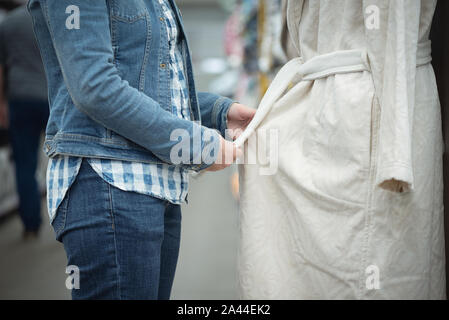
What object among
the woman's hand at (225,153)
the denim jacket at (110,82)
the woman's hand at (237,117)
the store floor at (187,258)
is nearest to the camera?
the denim jacket at (110,82)

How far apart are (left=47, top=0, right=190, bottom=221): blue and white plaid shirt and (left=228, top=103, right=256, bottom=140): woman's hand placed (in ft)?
0.53

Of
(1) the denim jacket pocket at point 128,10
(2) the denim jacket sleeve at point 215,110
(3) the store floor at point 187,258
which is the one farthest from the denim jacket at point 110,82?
(3) the store floor at point 187,258

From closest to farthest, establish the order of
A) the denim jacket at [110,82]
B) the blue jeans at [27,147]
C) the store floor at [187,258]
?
the denim jacket at [110,82]
the store floor at [187,258]
the blue jeans at [27,147]

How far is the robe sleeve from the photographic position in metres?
0.72

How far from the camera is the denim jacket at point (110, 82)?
670 millimetres

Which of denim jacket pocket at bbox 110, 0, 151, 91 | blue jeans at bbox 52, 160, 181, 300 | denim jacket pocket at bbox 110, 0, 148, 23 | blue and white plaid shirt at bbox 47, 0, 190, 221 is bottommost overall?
blue jeans at bbox 52, 160, 181, 300

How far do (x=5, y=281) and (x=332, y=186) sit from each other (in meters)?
2.03

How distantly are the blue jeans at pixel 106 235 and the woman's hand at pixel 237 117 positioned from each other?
1.02ft

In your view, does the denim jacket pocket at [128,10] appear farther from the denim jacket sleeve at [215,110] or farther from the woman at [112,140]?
the denim jacket sleeve at [215,110]

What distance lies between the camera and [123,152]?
746 mm

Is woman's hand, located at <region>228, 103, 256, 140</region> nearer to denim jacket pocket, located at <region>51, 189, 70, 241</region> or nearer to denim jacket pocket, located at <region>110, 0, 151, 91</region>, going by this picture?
denim jacket pocket, located at <region>110, 0, 151, 91</region>

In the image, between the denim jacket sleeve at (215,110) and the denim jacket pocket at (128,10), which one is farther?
the denim jacket sleeve at (215,110)

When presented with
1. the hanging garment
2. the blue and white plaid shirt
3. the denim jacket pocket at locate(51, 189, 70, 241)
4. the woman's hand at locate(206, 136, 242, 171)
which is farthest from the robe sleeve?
the denim jacket pocket at locate(51, 189, 70, 241)

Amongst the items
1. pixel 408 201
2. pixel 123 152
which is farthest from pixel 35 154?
pixel 408 201
